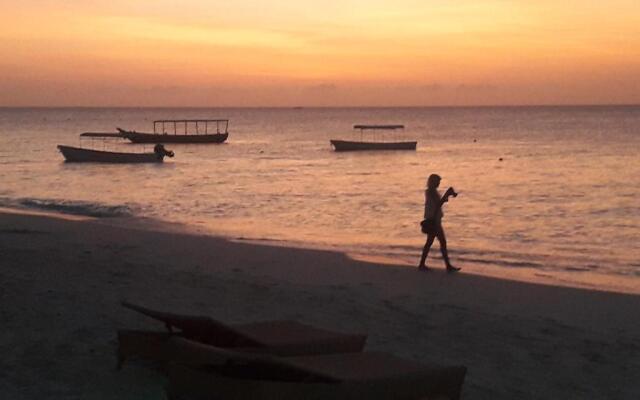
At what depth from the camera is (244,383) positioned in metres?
5.43

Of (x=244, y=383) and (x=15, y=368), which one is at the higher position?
(x=244, y=383)

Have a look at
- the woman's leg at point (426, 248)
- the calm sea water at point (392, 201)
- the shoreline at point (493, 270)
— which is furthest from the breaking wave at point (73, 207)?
the woman's leg at point (426, 248)

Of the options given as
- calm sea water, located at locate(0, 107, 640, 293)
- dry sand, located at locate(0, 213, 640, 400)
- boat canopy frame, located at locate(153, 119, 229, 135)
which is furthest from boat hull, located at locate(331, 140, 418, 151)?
dry sand, located at locate(0, 213, 640, 400)

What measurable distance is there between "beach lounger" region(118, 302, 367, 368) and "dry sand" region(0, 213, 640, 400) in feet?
0.84

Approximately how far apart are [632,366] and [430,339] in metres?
1.92

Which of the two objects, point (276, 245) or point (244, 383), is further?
point (276, 245)

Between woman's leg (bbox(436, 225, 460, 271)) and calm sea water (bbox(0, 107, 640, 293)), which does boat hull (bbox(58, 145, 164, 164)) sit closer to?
calm sea water (bbox(0, 107, 640, 293))

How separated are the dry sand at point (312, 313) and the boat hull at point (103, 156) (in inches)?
1470

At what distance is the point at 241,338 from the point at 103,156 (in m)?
48.0

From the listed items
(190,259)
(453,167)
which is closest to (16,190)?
(190,259)

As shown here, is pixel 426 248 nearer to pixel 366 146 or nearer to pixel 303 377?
pixel 303 377

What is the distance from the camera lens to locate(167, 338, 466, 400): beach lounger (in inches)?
209

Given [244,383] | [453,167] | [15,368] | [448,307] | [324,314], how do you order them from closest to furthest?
[244,383] → [15,368] → [324,314] → [448,307] → [453,167]

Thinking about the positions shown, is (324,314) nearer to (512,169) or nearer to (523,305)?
(523,305)
